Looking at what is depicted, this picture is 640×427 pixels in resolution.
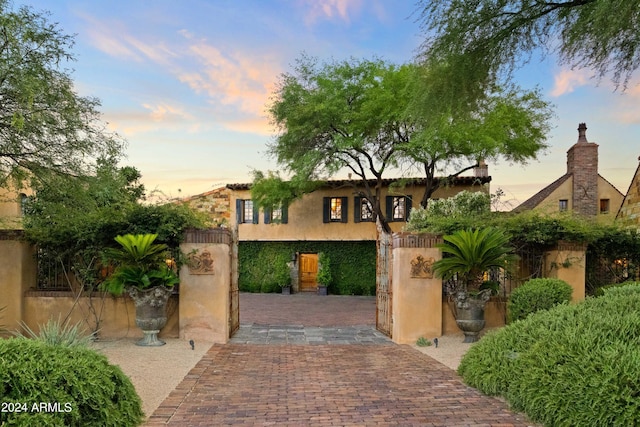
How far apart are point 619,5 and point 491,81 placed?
2648 mm

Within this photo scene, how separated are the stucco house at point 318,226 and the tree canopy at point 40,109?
1324cm

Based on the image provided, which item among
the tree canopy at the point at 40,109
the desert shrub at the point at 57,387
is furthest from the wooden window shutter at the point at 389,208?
the desert shrub at the point at 57,387

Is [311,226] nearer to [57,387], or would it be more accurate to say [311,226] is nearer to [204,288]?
[204,288]

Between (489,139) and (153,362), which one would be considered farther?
(489,139)

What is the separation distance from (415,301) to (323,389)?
3840 mm

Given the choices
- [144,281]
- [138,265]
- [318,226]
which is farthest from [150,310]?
[318,226]

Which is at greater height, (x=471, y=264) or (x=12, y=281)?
(x=471, y=264)

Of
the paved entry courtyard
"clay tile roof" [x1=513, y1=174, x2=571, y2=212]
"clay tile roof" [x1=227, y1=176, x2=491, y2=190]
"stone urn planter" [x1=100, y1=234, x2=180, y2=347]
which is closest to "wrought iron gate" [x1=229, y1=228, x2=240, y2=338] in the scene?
the paved entry courtyard

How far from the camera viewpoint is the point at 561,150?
2242 centimetres

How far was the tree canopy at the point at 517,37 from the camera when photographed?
7020 millimetres

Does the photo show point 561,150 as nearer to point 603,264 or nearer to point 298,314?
point 603,264

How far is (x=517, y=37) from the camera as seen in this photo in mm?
7871

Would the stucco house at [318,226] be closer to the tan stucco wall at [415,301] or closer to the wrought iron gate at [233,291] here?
the wrought iron gate at [233,291]

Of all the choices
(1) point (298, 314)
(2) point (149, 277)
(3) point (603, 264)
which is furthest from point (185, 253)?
(3) point (603, 264)
